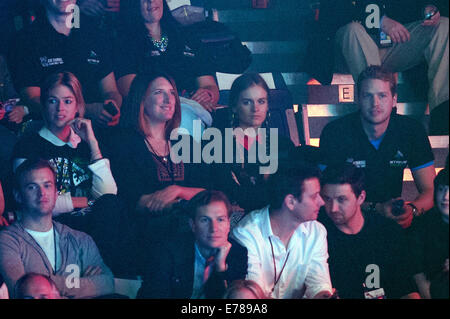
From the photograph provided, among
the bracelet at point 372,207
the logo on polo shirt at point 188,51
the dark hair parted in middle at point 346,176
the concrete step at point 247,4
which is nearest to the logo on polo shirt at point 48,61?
the logo on polo shirt at point 188,51

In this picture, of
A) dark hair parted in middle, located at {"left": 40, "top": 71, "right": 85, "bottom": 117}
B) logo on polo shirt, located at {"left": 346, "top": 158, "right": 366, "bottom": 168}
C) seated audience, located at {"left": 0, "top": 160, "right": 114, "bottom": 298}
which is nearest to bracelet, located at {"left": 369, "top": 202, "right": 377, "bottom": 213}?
logo on polo shirt, located at {"left": 346, "top": 158, "right": 366, "bottom": 168}

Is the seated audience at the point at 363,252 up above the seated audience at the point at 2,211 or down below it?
below

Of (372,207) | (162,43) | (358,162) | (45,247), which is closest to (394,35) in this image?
(358,162)

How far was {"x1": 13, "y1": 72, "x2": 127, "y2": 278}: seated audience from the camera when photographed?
3.29 meters

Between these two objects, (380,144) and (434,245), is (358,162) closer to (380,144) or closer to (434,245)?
(380,144)

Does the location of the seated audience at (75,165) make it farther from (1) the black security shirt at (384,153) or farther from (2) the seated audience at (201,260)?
(1) the black security shirt at (384,153)

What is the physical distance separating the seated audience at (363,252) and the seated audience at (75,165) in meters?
1.29

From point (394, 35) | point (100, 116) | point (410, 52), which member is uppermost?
point (394, 35)

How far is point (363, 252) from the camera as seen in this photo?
3215mm

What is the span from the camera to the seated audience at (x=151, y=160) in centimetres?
328

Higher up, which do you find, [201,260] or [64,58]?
[64,58]

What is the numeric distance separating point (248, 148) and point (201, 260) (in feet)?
2.43
